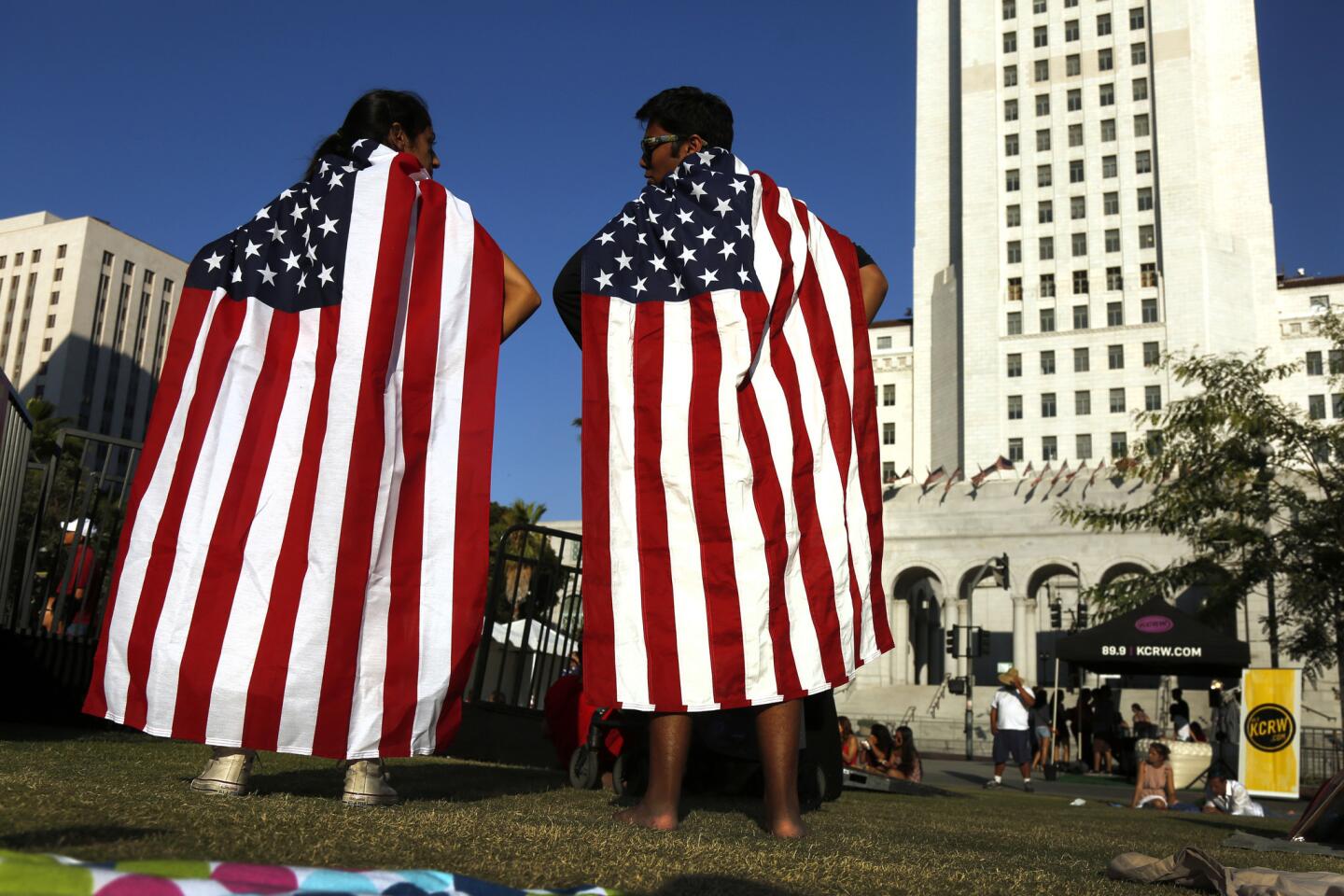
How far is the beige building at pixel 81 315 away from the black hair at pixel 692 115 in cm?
9748

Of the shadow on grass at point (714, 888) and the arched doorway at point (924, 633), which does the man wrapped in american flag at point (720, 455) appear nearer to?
the shadow on grass at point (714, 888)

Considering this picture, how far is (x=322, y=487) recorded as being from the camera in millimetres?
3154

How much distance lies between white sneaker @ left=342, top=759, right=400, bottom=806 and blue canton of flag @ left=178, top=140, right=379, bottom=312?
1350 millimetres

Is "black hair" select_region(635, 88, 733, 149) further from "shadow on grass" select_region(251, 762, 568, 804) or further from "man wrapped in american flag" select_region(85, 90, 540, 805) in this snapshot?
"shadow on grass" select_region(251, 762, 568, 804)

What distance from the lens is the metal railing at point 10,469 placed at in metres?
5.94

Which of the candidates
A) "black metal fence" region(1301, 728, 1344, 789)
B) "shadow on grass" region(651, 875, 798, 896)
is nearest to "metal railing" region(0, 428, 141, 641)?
"shadow on grass" region(651, 875, 798, 896)

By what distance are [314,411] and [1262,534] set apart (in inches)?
673

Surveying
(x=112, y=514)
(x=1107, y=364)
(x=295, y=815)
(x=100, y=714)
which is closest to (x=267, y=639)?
(x=100, y=714)

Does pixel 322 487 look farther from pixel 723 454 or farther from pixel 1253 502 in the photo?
pixel 1253 502

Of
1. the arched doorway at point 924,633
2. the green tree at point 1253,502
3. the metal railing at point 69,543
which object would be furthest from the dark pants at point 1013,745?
the arched doorway at point 924,633

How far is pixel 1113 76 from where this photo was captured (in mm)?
68000

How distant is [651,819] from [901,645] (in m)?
49.9

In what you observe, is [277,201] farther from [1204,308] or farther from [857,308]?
[1204,308]

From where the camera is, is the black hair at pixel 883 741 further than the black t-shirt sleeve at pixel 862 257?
Yes
